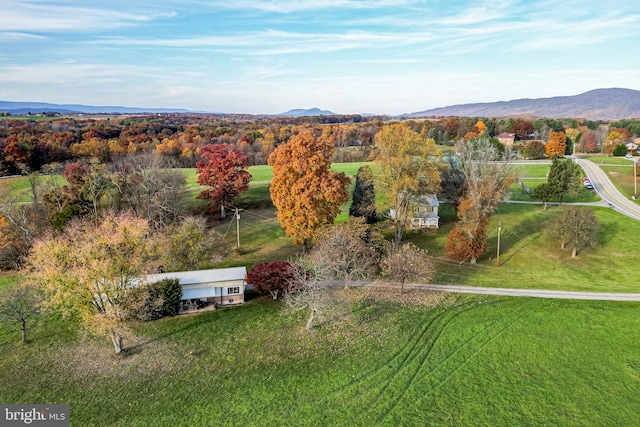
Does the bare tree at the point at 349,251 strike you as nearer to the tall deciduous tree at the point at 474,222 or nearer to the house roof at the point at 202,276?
the house roof at the point at 202,276

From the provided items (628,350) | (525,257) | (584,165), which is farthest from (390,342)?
(584,165)

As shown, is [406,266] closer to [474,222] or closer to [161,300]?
[474,222]

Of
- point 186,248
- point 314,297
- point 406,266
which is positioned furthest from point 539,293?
point 186,248

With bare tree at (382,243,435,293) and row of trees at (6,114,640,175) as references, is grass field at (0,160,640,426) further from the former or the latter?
row of trees at (6,114,640,175)

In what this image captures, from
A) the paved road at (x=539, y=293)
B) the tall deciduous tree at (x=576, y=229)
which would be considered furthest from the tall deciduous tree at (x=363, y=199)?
the tall deciduous tree at (x=576, y=229)

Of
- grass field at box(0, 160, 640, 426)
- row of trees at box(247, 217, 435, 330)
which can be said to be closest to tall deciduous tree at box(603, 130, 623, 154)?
grass field at box(0, 160, 640, 426)

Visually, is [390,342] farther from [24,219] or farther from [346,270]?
[24,219]

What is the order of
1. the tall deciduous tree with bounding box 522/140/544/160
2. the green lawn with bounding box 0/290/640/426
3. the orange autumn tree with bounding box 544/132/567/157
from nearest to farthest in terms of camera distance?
the green lawn with bounding box 0/290/640/426 < the tall deciduous tree with bounding box 522/140/544/160 < the orange autumn tree with bounding box 544/132/567/157
